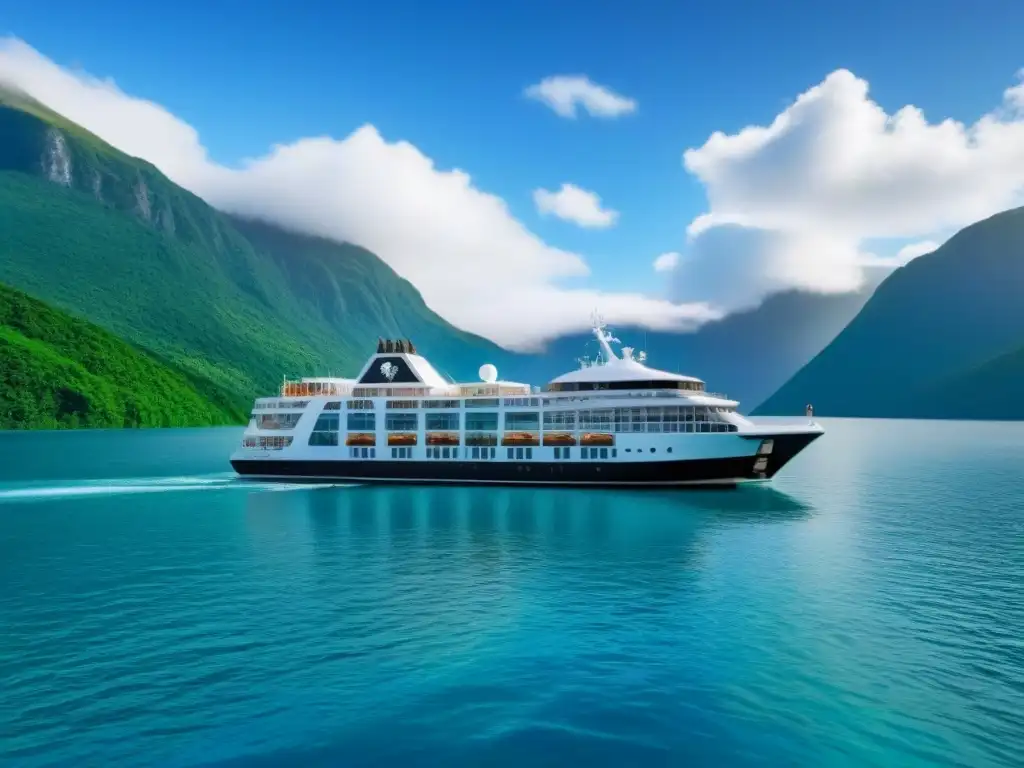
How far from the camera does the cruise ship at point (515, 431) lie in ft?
186

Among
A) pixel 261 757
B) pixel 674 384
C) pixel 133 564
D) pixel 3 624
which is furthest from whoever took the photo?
pixel 674 384

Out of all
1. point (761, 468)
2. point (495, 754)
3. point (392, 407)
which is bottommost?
point (495, 754)

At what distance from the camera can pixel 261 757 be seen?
14594 millimetres

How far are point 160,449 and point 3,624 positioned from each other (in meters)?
103

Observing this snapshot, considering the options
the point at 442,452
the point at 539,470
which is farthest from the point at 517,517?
the point at 442,452

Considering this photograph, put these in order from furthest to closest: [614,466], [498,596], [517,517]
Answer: [614,466]
[517,517]
[498,596]

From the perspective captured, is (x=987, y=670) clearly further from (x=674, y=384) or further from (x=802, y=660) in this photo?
(x=674, y=384)

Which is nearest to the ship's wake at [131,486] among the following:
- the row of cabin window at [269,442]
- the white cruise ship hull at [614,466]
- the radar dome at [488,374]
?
the white cruise ship hull at [614,466]

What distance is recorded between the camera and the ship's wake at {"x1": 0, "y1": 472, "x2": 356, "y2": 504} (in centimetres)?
5688

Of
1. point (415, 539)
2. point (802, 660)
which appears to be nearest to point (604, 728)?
point (802, 660)

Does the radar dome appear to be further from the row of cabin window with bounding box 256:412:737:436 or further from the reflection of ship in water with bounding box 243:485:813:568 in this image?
the reflection of ship in water with bounding box 243:485:813:568

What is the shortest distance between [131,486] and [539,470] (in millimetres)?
37285

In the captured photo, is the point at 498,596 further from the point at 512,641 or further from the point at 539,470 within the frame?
the point at 539,470

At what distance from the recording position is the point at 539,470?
2384 inches
